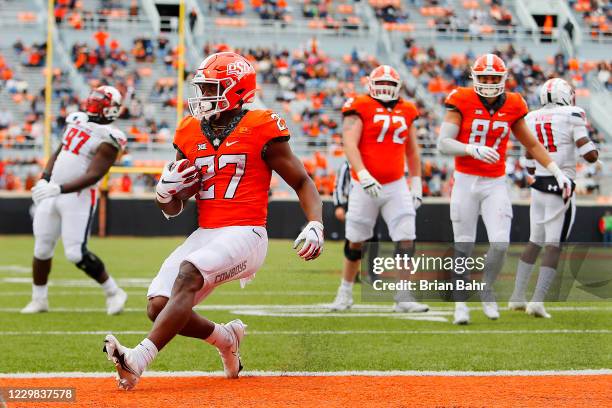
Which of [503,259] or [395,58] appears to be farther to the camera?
[395,58]

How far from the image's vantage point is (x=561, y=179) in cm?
834

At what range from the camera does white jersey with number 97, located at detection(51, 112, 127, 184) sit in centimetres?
923

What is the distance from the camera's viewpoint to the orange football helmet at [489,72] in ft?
27.0

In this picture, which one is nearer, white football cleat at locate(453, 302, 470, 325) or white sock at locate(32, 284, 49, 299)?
white football cleat at locate(453, 302, 470, 325)

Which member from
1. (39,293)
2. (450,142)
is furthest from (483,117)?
(39,293)

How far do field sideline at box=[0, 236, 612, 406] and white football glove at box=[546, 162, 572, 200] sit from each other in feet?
3.13

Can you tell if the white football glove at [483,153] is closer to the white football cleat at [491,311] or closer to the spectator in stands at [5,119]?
the white football cleat at [491,311]

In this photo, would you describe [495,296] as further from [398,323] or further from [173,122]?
[173,122]

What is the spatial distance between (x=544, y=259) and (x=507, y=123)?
144 cm

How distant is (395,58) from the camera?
32.4 m

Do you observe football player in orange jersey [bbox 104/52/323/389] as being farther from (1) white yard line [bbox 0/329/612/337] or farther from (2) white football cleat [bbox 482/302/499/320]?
(2) white football cleat [bbox 482/302/499/320]

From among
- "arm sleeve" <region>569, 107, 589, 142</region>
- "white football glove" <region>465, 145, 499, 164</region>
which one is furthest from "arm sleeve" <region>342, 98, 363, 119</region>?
"arm sleeve" <region>569, 107, 589, 142</region>

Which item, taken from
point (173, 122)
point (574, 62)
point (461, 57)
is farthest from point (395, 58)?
point (173, 122)

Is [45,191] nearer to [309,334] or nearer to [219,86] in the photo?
[309,334]
